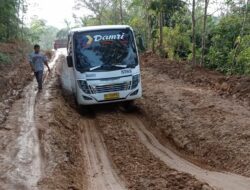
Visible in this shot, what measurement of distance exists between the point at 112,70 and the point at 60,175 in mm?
5503

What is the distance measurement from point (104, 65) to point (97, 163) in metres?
4.51

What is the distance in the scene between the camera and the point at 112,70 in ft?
42.1

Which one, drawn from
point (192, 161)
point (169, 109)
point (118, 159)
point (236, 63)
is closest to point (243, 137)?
point (192, 161)

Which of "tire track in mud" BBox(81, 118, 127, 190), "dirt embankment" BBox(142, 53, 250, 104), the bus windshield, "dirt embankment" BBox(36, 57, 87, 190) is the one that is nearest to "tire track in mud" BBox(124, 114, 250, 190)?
"tire track in mud" BBox(81, 118, 127, 190)

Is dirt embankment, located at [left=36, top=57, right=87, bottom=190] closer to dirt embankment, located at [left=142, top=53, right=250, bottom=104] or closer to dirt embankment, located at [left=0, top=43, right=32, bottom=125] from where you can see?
dirt embankment, located at [left=0, top=43, right=32, bottom=125]

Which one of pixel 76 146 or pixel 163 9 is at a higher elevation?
pixel 163 9

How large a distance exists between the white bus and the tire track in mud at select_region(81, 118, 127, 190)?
121 cm

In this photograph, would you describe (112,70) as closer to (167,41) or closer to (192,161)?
(192,161)

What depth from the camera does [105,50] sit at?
13062 mm

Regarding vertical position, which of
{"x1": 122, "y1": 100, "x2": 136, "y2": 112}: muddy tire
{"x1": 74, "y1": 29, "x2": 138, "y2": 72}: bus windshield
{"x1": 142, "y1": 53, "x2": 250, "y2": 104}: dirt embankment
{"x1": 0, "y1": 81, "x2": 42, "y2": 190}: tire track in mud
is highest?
{"x1": 74, "y1": 29, "x2": 138, "y2": 72}: bus windshield

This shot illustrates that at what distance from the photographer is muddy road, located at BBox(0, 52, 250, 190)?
25.1 ft

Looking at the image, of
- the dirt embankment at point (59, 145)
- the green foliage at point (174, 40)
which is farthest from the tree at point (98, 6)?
the dirt embankment at point (59, 145)

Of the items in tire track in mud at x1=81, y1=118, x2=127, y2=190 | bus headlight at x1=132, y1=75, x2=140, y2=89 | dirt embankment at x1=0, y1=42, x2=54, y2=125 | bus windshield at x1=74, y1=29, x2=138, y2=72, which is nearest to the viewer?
tire track in mud at x1=81, y1=118, x2=127, y2=190

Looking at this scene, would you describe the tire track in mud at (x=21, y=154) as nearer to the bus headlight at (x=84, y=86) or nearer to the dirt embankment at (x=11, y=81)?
the dirt embankment at (x=11, y=81)
